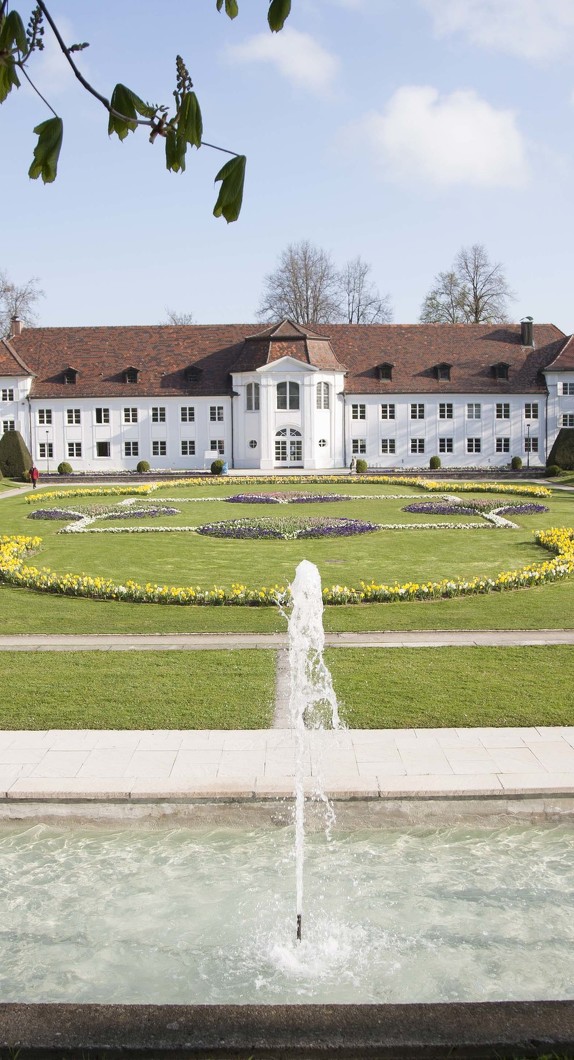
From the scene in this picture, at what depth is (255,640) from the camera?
14.0 metres

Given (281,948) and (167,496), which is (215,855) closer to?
(281,948)

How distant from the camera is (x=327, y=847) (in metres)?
7.73

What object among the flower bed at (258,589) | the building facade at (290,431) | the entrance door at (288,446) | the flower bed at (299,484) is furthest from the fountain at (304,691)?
the building facade at (290,431)

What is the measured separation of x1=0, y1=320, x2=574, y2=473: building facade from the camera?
59312 mm

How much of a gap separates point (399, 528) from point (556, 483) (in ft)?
68.1

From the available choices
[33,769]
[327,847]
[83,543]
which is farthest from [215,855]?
[83,543]

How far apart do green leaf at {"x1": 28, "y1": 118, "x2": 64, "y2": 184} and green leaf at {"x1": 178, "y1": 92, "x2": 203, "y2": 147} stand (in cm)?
43

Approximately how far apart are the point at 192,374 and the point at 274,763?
5340 cm

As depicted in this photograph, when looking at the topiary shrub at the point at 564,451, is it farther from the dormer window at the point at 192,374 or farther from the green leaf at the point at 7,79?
the green leaf at the point at 7,79

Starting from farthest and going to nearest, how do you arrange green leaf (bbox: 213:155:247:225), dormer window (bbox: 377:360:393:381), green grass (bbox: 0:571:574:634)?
1. dormer window (bbox: 377:360:393:381)
2. green grass (bbox: 0:571:574:634)
3. green leaf (bbox: 213:155:247:225)

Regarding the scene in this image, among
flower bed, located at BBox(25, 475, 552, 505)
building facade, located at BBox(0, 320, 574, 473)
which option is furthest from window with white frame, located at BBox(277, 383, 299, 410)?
flower bed, located at BBox(25, 475, 552, 505)

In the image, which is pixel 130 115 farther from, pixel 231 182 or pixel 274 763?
pixel 274 763

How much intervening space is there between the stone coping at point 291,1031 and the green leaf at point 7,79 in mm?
3682

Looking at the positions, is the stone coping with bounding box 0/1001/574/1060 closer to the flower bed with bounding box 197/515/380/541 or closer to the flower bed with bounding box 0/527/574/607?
the flower bed with bounding box 0/527/574/607
